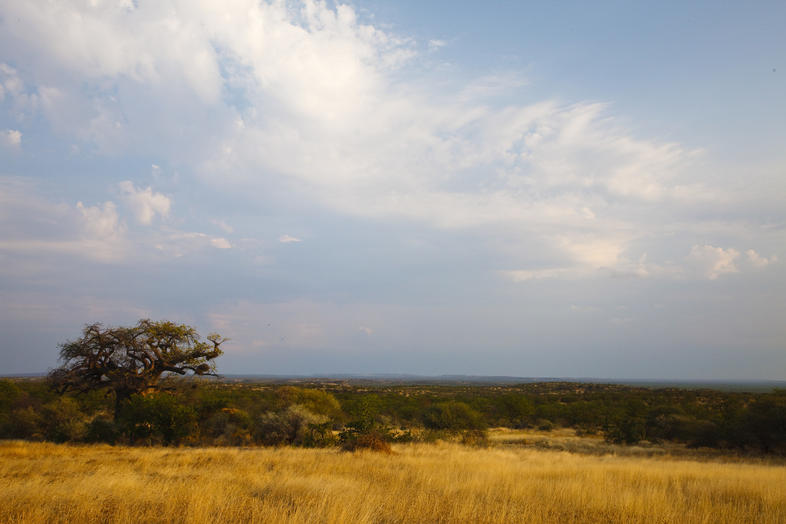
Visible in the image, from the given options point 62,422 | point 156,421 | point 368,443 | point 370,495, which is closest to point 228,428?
point 156,421

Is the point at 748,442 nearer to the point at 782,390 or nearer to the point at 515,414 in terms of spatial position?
the point at 782,390

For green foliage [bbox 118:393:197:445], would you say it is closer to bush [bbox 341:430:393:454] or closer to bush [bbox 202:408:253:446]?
bush [bbox 202:408:253:446]

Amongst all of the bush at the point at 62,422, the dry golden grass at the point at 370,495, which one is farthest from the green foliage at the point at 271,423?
the dry golden grass at the point at 370,495

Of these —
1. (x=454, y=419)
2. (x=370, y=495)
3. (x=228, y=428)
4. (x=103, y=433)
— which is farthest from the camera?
(x=454, y=419)

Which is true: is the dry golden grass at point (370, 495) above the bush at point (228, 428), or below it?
above

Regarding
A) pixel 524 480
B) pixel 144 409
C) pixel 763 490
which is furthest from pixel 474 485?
pixel 144 409

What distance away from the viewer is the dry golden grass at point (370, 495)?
6.54 meters

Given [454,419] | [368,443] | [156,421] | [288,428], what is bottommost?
[454,419]

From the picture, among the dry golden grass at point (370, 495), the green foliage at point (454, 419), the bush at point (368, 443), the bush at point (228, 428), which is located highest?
the dry golden grass at point (370, 495)

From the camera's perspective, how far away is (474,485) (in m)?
9.71

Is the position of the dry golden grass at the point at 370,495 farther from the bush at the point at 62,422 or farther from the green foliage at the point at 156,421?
the bush at the point at 62,422

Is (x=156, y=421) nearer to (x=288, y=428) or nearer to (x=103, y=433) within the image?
(x=103, y=433)

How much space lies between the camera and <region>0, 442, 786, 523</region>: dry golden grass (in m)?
6.54

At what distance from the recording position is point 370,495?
7.99 meters
